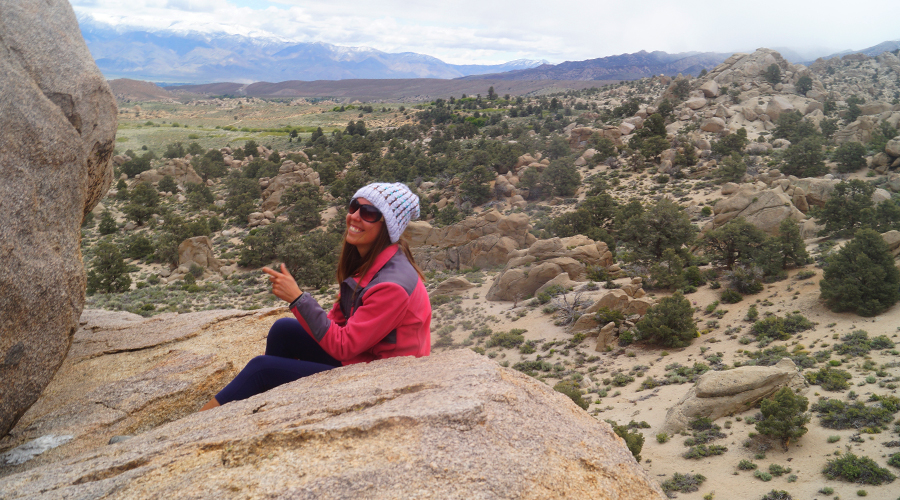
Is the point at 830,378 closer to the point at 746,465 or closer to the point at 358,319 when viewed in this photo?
the point at 746,465

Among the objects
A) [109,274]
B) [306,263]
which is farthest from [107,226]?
[306,263]

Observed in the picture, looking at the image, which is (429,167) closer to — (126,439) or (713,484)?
(713,484)

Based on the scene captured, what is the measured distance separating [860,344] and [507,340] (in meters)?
10.9

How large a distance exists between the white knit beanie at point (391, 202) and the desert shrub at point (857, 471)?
10.2 m

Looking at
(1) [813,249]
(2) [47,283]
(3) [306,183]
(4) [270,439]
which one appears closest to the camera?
(4) [270,439]

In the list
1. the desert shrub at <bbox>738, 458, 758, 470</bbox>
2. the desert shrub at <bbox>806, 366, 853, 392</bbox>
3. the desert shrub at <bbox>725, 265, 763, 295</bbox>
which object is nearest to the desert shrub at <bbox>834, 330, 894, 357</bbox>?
the desert shrub at <bbox>806, 366, 853, 392</bbox>

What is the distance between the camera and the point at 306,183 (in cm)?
4416

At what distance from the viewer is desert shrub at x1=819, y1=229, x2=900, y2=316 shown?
52.5 ft

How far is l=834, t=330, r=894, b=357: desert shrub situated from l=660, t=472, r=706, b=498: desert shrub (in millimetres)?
7794

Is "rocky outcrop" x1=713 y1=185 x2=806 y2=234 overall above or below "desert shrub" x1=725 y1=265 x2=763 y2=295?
above

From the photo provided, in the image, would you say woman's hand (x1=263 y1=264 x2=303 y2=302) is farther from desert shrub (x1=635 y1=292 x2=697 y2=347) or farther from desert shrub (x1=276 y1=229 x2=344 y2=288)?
desert shrub (x1=276 y1=229 x2=344 y2=288)

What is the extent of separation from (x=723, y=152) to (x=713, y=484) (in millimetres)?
39258

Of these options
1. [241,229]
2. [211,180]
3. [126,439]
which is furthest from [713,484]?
[211,180]

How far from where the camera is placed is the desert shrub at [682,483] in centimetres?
956
